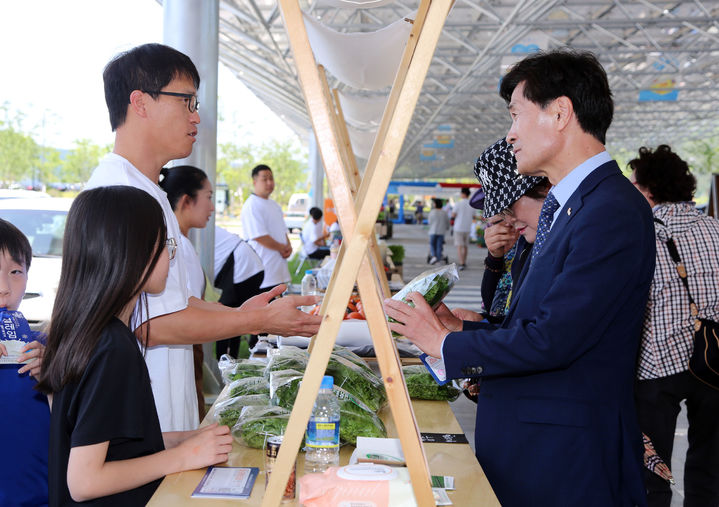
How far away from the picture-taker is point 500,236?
3.07 m

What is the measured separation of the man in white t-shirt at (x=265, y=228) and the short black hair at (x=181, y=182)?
2.65 meters

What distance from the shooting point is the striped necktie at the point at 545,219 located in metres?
1.92

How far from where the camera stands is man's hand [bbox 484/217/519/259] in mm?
3070

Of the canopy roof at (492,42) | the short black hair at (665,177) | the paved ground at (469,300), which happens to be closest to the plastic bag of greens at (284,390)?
the short black hair at (665,177)

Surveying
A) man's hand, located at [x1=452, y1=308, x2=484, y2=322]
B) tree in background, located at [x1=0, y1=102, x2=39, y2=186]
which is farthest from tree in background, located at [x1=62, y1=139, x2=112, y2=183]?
man's hand, located at [x1=452, y1=308, x2=484, y2=322]

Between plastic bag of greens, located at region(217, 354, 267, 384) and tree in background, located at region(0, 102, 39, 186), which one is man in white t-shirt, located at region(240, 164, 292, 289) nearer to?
plastic bag of greens, located at region(217, 354, 267, 384)

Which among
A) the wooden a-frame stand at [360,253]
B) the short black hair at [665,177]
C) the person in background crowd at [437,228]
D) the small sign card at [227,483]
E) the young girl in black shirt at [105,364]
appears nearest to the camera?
the wooden a-frame stand at [360,253]

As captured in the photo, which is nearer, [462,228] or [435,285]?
[435,285]

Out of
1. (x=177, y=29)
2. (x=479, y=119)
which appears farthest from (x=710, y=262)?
(x=479, y=119)

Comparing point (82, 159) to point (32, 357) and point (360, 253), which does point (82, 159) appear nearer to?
point (32, 357)

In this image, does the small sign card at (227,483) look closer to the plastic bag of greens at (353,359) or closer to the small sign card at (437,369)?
the small sign card at (437,369)

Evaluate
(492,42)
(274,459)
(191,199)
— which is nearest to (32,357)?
(274,459)

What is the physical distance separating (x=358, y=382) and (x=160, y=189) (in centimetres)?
89

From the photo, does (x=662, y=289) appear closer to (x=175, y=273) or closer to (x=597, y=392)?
(x=597, y=392)
